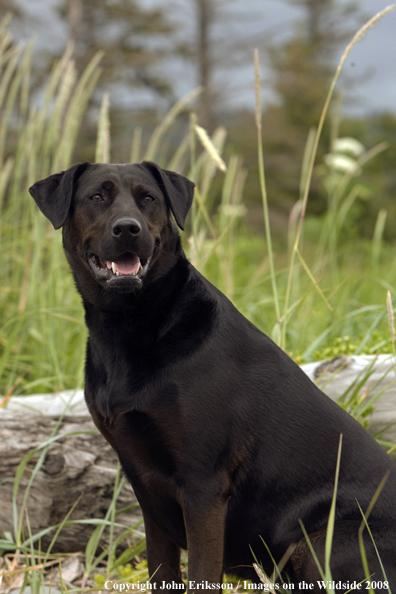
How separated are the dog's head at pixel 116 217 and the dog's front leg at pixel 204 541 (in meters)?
0.78

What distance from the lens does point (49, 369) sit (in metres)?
3.84

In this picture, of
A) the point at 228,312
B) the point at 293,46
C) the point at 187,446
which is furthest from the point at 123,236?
the point at 293,46

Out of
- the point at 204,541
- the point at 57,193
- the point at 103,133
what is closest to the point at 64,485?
the point at 204,541

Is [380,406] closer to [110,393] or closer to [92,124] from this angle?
[110,393]

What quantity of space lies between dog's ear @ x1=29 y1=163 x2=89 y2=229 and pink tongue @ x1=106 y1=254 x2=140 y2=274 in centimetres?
27

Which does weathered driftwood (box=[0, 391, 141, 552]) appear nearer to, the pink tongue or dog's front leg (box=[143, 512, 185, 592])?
dog's front leg (box=[143, 512, 185, 592])

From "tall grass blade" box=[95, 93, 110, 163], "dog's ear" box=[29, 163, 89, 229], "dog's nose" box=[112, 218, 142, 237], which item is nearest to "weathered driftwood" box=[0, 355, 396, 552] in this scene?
"dog's ear" box=[29, 163, 89, 229]

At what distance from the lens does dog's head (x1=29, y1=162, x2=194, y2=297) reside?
79.1 inches

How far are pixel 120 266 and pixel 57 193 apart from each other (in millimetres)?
432

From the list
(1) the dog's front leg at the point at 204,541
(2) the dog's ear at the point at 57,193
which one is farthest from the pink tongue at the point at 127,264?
(1) the dog's front leg at the point at 204,541

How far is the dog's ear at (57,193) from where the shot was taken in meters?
2.19

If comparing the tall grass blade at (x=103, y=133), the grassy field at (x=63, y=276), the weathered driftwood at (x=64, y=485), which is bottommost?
the weathered driftwood at (x=64, y=485)

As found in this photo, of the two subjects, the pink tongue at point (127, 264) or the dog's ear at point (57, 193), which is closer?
the pink tongue at point (127, 264)

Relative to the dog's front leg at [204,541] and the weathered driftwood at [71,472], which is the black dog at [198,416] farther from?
the weathered driftwood at [71,472]
